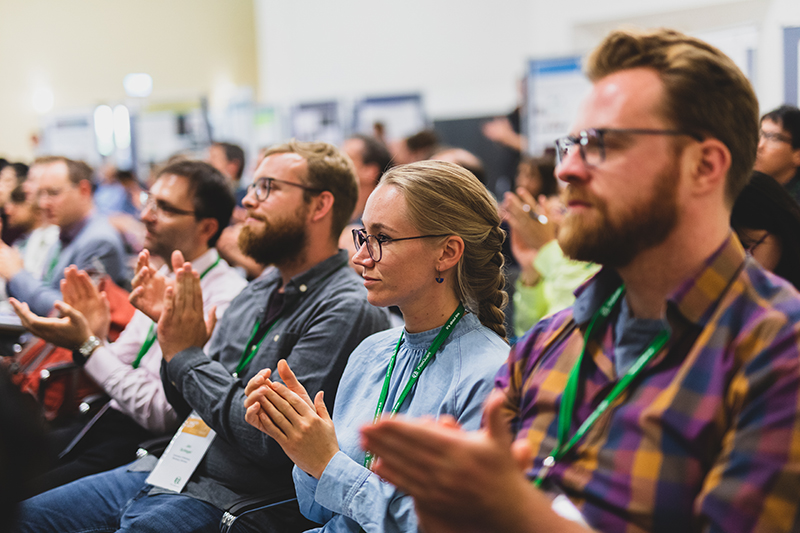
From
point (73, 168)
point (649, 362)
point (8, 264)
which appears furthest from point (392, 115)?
point (649, 362)

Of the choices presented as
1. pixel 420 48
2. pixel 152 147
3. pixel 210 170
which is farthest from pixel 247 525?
pixel 420 48

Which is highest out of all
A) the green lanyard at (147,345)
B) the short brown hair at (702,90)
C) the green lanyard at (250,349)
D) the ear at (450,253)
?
the short brown hair at (702,90)

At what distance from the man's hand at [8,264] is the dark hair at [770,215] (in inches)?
126

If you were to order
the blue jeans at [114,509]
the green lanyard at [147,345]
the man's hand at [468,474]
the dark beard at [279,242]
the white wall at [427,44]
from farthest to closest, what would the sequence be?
the white wall at [427,44] < the green lanyard at [147,345] < the dark beard at [279,242] < the blue jeans at [114,509] < the man's hand at [468,474]

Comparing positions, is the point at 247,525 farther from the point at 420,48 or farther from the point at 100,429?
the point at 420,48

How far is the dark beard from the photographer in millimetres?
2209

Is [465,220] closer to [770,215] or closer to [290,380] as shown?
[290,380]

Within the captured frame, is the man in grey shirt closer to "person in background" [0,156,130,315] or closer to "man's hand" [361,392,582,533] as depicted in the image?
"man's hand" [361,392,582,533]

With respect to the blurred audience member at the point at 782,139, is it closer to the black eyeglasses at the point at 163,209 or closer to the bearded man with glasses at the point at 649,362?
the bearded man with glasses at the point at 649,362

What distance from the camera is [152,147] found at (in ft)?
27.8

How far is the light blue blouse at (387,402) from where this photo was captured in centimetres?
135

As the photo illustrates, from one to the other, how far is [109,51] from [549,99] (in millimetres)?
9881

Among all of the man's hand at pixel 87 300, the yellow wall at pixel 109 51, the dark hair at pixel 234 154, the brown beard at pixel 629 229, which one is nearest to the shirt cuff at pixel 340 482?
the brown beard at pixel 629 229

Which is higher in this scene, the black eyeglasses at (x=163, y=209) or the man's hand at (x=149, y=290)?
the black eyeglasses at (x=163, y=209)
